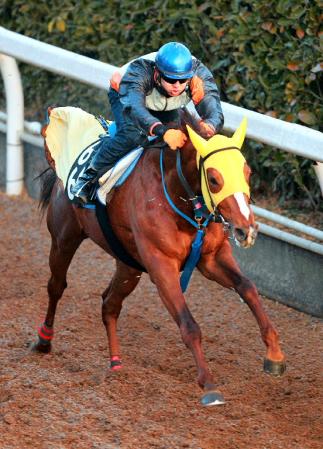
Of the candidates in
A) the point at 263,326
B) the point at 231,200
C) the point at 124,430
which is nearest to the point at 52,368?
the point at 124,430

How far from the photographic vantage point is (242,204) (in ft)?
16.7

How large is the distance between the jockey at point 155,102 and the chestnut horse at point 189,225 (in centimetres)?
14

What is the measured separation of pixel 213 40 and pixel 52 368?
3015 mm

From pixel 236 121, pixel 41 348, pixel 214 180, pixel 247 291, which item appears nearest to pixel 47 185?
pixel 41 348

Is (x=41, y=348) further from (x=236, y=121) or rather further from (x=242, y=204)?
(x=242, y=204)

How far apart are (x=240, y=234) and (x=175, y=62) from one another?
3.34 ft

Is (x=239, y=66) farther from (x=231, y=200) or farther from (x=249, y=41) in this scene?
(x=231, y=200)

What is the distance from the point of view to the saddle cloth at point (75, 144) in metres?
6.09

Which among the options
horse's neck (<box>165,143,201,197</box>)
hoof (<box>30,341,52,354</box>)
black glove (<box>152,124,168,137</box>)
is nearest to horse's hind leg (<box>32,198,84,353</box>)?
hoof (<box>30,341,52,354</box>)

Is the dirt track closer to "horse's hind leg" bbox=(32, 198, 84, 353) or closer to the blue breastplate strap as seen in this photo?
"horse's hind leg" bbox=(32, 198, 84, 353)

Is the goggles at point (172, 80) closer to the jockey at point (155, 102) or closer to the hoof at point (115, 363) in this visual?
the jockey at point (155, 102)

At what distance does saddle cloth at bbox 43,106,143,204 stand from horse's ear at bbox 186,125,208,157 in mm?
760

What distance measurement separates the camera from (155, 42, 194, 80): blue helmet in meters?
5.54

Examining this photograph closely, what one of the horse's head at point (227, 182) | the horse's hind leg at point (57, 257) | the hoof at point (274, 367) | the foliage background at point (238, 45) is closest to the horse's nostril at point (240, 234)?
the horse's head at point (227, 182)
